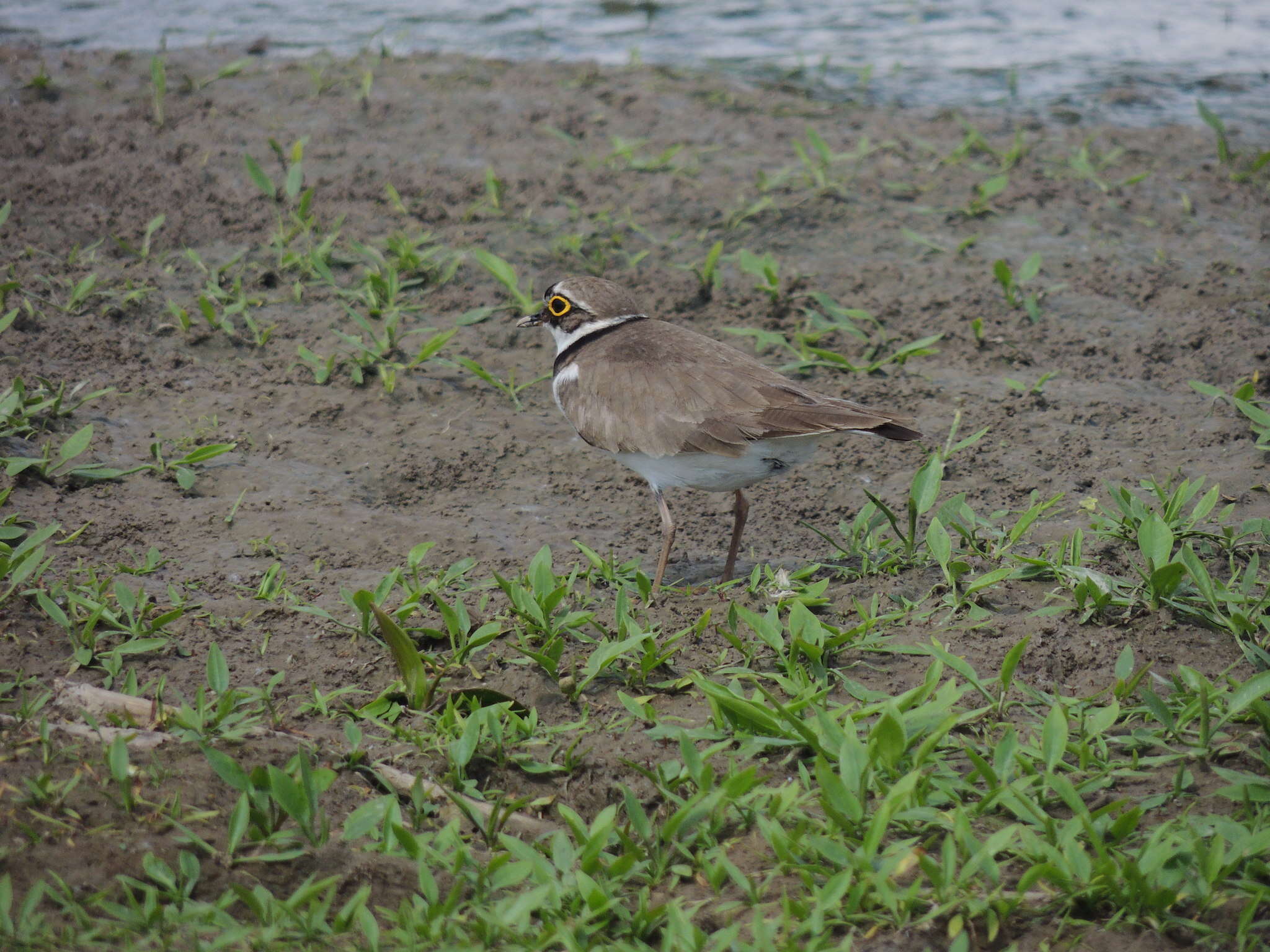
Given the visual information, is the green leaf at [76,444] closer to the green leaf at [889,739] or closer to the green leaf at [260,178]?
the green leaf at [260,178]

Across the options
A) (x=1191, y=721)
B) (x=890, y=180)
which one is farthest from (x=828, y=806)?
(x=890, y=180)

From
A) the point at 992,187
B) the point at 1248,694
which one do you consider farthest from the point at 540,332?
the point at 1248,694

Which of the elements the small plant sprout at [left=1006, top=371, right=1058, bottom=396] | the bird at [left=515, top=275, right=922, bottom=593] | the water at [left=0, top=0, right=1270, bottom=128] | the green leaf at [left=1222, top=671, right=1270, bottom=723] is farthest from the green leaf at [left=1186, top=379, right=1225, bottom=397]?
the water at [left=0, top=0, right=1270, bottom=128]

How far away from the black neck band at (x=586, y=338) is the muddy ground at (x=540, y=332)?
436 mm

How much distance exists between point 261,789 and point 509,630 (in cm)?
125

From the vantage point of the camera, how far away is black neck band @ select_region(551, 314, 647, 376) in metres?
5.98

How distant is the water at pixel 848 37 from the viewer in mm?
10469

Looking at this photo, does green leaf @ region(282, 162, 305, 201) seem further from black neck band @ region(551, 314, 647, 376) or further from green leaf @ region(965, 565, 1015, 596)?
green leaf @ region(965, 565, 1015, 596)

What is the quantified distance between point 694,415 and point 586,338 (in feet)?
3.87

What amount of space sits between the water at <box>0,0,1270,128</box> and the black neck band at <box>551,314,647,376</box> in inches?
209

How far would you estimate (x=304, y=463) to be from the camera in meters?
5.77

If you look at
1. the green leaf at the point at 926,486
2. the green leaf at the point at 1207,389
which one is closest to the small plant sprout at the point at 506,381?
the green leaf at the point at 926,486

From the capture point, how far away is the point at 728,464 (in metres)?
5.09

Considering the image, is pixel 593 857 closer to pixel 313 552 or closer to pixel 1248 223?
pixel 313 552
